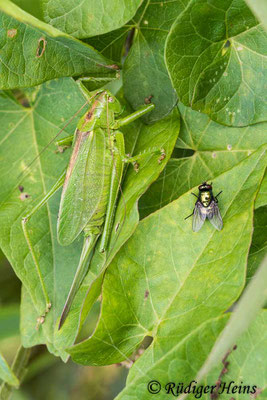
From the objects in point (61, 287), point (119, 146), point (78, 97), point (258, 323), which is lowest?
point (61, 287)

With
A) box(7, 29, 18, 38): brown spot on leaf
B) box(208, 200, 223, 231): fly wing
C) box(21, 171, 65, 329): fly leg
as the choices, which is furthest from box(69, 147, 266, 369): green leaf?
box(7, 29, 18, 38): brown spot on leaf

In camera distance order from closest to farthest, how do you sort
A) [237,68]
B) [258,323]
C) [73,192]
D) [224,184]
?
[258,323] < [224,184] < [237,68] < [73,192]

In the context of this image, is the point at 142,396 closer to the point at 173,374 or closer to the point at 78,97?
the point at 173,374

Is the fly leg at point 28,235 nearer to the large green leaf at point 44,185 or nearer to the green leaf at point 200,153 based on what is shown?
the large green leaf at point 44,185

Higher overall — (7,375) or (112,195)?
(112,195)

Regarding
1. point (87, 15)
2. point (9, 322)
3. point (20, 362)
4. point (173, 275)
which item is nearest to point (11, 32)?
point (87, 15)

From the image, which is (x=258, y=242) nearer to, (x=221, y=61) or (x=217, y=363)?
(x=217, y=363)

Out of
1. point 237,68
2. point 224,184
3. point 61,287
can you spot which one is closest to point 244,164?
point 224,184
